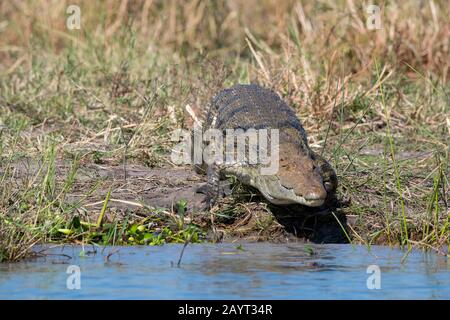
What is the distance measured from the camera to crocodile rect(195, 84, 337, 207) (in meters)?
6.02

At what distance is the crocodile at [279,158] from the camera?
237 inches

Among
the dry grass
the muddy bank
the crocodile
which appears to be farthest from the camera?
the dry grass

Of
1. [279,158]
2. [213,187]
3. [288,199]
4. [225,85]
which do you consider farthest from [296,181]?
[225,85]

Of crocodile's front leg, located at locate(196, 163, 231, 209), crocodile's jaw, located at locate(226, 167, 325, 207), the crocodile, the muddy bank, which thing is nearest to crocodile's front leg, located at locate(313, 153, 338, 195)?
the crocodile

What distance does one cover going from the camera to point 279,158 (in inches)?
250

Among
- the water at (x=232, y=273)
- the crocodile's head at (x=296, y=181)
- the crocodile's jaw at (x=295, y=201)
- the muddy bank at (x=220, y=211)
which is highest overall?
the crocodile's head at (x=296, y=181)

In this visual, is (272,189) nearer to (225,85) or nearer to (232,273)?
(232,273)

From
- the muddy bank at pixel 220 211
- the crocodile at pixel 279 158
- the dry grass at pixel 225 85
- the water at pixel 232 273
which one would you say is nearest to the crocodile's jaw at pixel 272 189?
the crocodile at pixel 279 158

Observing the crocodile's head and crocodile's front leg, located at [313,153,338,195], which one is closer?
the crocodile's head

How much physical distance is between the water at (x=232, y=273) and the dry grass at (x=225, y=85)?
0.79ft

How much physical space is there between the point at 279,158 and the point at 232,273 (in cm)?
118

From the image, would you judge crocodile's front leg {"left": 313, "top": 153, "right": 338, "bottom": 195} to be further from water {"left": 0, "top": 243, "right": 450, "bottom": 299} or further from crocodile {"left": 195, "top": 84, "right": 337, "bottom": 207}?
water {"left": 0, "top": 243, "right": 450, "bottom": 299}

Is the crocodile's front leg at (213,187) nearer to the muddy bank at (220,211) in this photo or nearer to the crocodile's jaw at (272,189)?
the muddy bank at (220,211)
